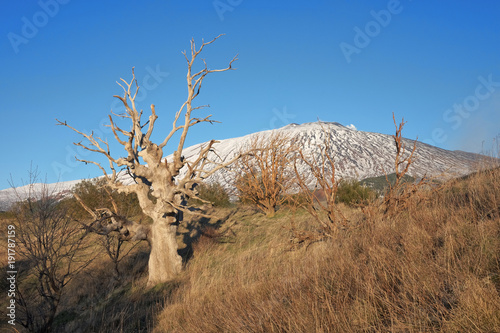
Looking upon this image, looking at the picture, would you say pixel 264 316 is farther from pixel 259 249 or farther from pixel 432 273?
pixel 259 249

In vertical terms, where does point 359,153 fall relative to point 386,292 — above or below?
above

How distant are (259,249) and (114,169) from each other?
15.9ft

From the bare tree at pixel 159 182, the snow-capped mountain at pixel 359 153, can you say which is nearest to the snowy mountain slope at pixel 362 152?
the snow-capped mountain at pixel 359 153

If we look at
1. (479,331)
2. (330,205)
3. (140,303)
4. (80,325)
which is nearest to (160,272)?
(140,303)

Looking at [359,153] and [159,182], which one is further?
[359,153]

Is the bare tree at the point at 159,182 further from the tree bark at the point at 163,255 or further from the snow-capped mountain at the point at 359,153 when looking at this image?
the snow-capped mountain at the point at 359,153

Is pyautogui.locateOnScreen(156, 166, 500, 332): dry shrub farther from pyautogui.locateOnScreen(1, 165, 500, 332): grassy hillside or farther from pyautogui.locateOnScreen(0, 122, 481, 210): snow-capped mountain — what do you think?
pyautogui.locateOnScreen(0, 122, 481, 210): snow-capped mountain

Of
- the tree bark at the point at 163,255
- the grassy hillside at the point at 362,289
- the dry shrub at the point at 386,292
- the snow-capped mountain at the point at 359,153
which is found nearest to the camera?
the dry shrub at the point at 386,292

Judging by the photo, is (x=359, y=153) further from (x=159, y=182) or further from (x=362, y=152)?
(x=159, y=182)

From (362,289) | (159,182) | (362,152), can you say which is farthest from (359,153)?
(362,289)

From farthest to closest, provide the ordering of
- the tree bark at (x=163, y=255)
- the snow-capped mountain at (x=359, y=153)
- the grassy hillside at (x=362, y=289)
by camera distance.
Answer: the snow-capped mountain at (x=359, y=153) → the tree bark at (x=163, y=255) → the grassy hillside at (x=362, y=289)

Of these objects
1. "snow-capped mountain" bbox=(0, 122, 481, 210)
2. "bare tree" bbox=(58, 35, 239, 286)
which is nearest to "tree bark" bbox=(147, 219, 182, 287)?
"bare tree" bbox=(58, 35, 239, 286)

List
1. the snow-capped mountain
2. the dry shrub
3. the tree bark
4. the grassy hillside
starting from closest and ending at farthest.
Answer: the dry shrub
the grassy hillside
the tree bark
the snow-capped mountain

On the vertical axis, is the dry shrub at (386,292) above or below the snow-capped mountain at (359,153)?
below
